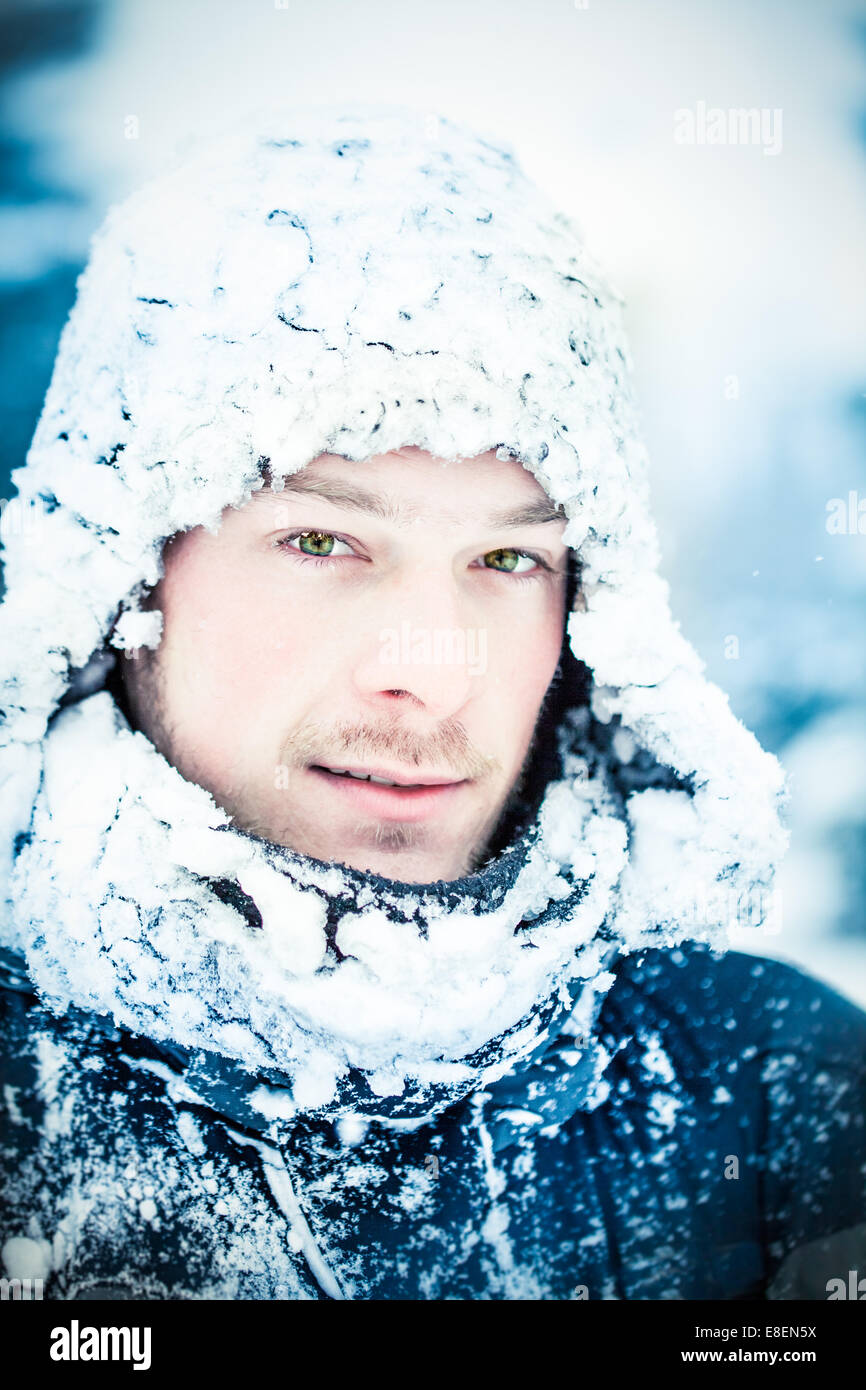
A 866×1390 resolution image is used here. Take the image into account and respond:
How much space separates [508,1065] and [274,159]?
977mm

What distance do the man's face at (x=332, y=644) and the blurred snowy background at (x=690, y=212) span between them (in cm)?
46

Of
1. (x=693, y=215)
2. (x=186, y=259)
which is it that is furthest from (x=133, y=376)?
(x=693, y=215)

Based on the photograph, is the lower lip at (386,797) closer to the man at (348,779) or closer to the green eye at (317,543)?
the man at (348,779)

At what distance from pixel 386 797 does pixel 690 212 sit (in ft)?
2.91

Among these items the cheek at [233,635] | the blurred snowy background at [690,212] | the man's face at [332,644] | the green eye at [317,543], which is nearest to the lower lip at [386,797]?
the man's face at [332,644]

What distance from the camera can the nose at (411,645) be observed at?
3.06ft

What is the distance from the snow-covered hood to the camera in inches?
33.4

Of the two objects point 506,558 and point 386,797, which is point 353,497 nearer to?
point 506,558

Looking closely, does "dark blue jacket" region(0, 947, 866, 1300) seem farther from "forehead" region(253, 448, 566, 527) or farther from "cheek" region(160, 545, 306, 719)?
"forehead" region(253, 448, 566, 527)

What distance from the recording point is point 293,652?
94 cm

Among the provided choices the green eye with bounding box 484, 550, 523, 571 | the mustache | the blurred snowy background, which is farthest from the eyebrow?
the blurred snowy background

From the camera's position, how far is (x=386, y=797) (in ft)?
3.23

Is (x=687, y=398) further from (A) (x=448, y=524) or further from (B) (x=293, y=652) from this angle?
(B) (x=293, y=652)

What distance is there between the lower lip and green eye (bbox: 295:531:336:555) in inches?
9.0
